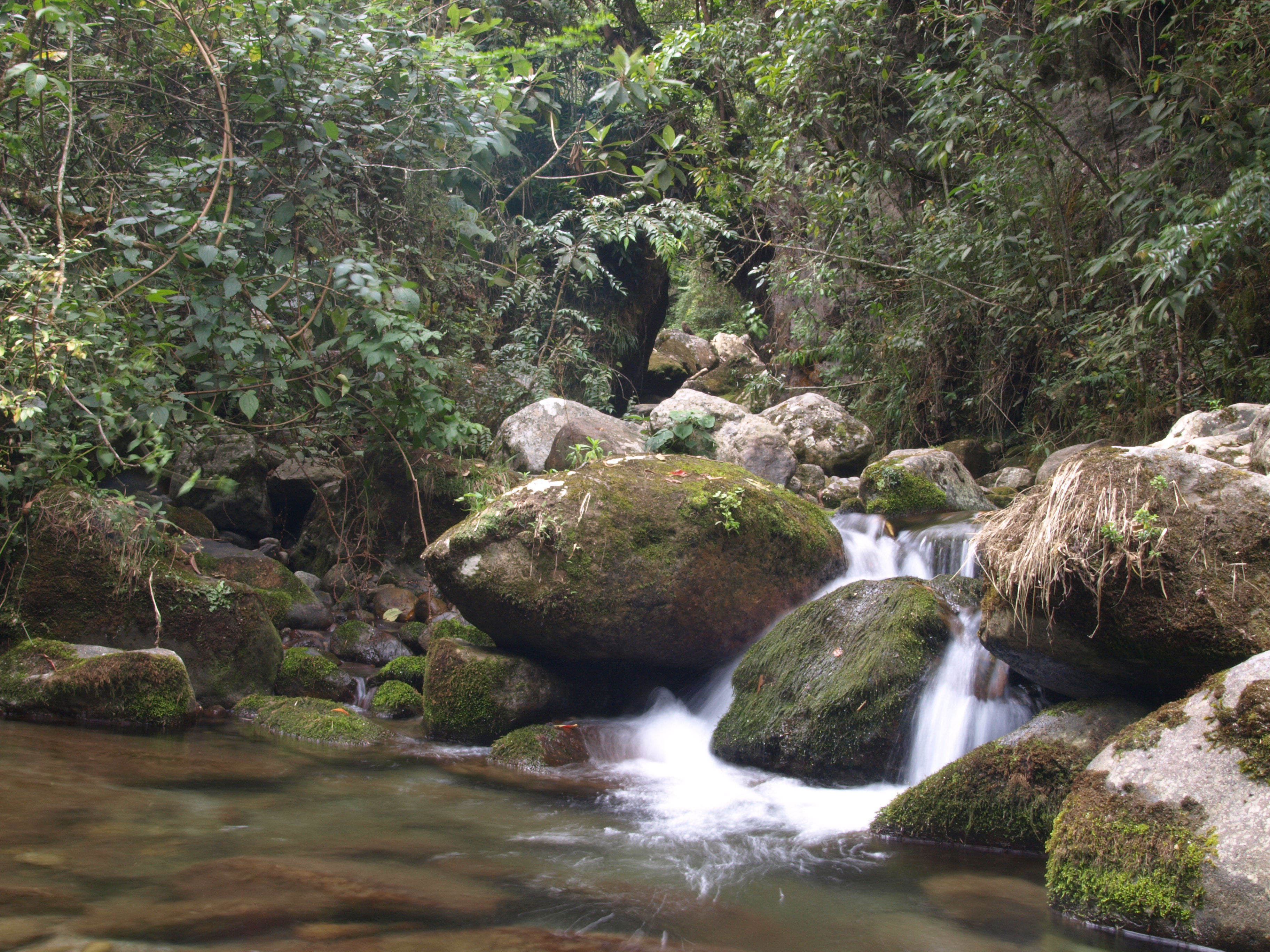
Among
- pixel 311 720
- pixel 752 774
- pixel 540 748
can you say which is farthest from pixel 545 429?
pixel 752 774

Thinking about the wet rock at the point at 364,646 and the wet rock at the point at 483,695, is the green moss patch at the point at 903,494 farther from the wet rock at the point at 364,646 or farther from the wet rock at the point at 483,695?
the wet rock at the point at 364,646

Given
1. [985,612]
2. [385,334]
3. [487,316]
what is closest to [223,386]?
[385,334]

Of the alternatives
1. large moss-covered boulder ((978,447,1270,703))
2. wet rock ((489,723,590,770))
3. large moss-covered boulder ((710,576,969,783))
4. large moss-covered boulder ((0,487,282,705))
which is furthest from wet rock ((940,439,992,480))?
large moss-covered boulder ((0,487,282,705))

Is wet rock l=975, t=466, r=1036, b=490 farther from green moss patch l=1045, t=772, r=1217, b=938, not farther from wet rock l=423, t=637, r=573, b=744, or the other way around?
green moss patch l=1045, t=772, r=1217, b=938

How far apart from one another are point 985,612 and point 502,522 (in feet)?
9.70

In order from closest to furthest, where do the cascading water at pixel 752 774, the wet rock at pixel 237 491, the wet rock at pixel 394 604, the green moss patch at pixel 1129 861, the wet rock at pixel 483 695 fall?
the green moss patch at pixel 1129 861
the cascading water at pixel 752 774
the wet rock at pixel 483 695
the wet rock at pixel 394 604
the wet rock at pixel 237 491

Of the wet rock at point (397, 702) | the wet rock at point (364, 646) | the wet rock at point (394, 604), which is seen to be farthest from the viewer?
the wet rock at point (394, 604)

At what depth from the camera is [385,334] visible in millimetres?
5402

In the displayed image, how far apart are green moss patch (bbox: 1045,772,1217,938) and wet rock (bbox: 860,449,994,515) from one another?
175 inches

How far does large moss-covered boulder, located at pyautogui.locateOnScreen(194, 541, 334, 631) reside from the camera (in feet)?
22.9

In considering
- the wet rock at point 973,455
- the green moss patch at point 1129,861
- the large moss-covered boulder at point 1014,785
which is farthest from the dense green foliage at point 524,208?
the green moss patch at point 1129,861

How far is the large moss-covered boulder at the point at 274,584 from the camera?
6973 millimetres

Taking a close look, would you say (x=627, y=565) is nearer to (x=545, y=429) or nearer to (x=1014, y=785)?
(x=1014, y=785)

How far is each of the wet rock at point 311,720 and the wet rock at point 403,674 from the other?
0.76 metres
